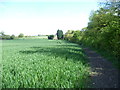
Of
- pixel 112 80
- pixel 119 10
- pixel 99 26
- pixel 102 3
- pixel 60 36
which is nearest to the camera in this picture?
pixel 112 80

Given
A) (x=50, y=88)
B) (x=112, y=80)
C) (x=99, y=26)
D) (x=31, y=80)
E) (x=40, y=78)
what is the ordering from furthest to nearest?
(x=99, y=26) < (x=112, y=80) < (x=40, y=78) < (x=31, y=80) < (x=50, y=88)

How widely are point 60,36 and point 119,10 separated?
10255cm

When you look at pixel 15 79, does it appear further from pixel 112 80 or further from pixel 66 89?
pixel 112 80

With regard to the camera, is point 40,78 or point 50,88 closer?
point 50,88

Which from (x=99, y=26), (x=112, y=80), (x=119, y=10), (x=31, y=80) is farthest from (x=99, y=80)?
(x=99, y=26)

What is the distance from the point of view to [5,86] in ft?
20.2

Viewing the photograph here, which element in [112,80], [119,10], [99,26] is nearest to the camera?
[112,80]

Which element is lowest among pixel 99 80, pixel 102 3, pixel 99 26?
pixel 99 80

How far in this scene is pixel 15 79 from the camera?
21.9ft

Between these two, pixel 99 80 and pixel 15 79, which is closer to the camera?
pixel 15 79

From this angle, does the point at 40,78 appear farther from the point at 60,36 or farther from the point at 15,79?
the point at 60,36

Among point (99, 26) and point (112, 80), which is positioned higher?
point (99, 26)

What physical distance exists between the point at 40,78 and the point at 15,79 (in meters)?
1.08

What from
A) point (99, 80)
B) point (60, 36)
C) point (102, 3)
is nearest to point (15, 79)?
point (99, 80)
